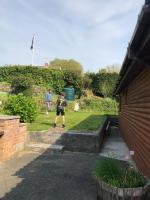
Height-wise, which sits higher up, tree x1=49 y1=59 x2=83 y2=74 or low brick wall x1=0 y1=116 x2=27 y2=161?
tree x1=49 y1=59 x2=83 y2=74

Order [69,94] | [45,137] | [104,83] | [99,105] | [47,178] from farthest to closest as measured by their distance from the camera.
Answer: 1. [104,83]
2. [69,94]
3. [99,105]
4. [45,137]
5. [47,178]

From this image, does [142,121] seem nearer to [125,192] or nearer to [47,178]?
[47,178]

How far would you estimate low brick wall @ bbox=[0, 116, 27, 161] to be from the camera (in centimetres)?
802

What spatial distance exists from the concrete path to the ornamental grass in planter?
28.4 inches

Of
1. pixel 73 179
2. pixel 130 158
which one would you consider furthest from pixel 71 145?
pixel 73 179

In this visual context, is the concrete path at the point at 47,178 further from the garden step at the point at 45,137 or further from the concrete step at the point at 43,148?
the garden step at the point at 45,137

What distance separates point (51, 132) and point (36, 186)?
5001 millimetres

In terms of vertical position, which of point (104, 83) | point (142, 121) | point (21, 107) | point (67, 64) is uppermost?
point (67, 64)

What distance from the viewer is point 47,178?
6.44m

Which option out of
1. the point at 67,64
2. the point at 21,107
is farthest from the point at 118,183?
the point at 67,64

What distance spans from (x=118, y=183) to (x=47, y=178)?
7.72 feet

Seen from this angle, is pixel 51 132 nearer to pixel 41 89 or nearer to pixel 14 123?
pixel 14 123

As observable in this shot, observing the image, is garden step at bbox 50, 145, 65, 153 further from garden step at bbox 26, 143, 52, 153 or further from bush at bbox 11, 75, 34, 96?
bush at bbox 11, 75, 34, 96

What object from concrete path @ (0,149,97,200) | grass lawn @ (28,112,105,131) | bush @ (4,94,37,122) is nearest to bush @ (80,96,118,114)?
grass lawn @ (28,112,105,131)
